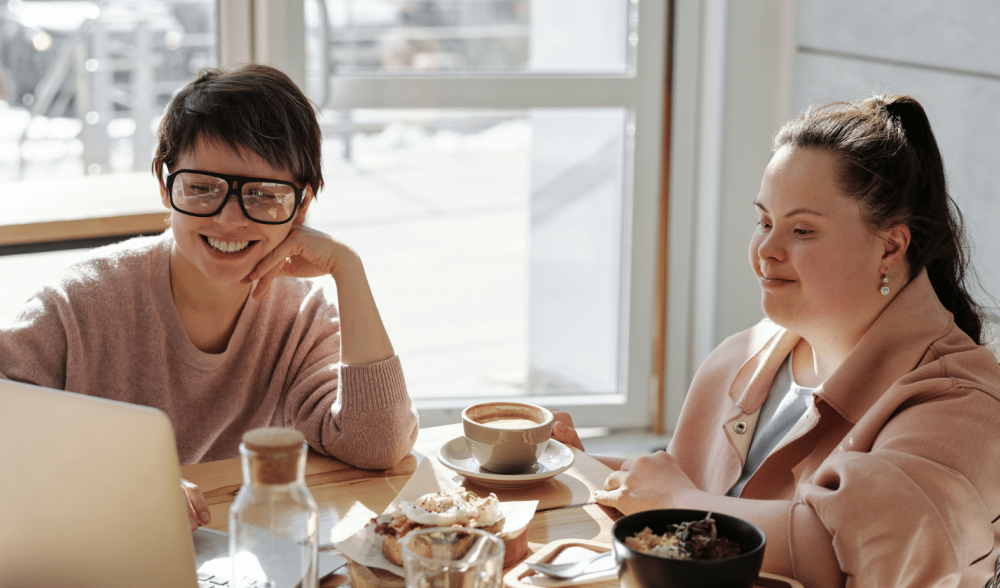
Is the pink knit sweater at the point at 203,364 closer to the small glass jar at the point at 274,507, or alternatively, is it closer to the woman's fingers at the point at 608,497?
the woman's fingers at the point at 608,497

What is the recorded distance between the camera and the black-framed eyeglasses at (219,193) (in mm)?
1395

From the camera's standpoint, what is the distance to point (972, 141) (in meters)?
2.09

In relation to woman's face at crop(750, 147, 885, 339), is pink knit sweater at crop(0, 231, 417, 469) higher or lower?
lower

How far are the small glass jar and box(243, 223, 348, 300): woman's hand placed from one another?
0.74 metres

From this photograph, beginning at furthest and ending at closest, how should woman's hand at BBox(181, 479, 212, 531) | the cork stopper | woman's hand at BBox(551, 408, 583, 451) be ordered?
woman's hand at BBox(551, 408, 583, 451)
woman's hand at BBox(181, 479, 212, 531)
the cork stopper

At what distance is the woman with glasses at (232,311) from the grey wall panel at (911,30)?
4.93 ft

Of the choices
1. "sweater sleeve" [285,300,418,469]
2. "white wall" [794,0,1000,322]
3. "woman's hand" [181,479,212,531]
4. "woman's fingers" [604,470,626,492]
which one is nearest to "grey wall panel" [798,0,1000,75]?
"white wall" [794,0,1000,322]

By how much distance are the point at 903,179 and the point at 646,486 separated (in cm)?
54

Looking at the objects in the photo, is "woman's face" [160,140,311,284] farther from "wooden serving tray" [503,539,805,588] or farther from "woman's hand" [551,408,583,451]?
"wooden serving tray" [503,539,805,588]

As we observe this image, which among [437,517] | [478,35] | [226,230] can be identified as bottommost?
[437,517]

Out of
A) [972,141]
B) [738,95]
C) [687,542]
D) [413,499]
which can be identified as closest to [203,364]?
[413,499]

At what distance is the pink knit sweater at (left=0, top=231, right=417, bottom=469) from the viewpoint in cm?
137

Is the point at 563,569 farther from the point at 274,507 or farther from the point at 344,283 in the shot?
the point at 344,283

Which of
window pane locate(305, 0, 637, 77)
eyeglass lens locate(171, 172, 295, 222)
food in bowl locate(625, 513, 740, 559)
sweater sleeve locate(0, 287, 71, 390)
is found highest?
window pane locate(305, 0, 637, 77)
